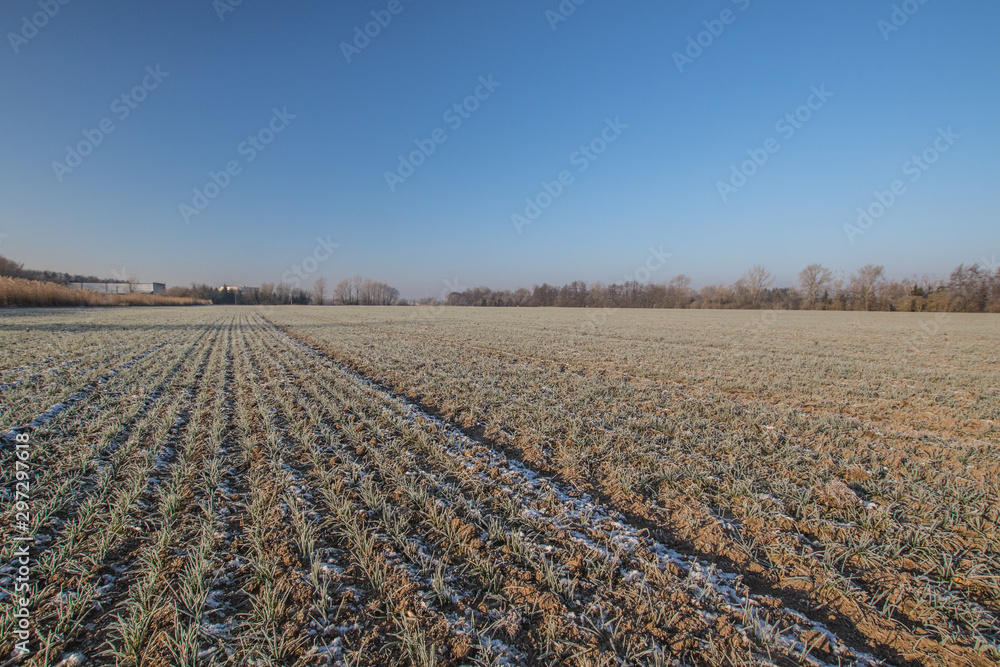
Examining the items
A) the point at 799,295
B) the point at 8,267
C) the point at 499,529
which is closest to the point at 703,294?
the point at 799,295

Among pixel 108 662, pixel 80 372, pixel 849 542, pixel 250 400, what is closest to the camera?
pixel 108 662

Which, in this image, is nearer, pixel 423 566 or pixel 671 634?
pixel 671 634

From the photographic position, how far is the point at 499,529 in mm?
3262

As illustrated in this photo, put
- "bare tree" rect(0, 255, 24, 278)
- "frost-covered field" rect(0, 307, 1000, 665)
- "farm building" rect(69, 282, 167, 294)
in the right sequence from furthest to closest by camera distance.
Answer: "farm building" rect(69, 282, 167, 294)
"bare tree" rect(0, 255, 24, 278)
"frost-covered field" rect(0, 307, 1000, 665)

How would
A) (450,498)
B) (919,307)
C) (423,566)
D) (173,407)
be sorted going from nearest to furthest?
(423,566), (450,498), (173,407), (919,307)

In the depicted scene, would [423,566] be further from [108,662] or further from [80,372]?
[80,372]

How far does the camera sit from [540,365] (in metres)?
11.5

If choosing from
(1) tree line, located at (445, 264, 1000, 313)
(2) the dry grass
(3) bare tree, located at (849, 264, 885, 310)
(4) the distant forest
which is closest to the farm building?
(4) the distant forest

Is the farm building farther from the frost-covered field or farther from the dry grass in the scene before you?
the frost-covered field

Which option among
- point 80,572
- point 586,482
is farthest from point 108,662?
point 586,482

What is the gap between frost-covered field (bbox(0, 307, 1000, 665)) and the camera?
88.7 inches

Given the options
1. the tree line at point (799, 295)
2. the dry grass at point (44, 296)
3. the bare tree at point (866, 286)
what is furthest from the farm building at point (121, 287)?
the bare tree at point (866, 286)

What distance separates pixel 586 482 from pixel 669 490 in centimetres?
91

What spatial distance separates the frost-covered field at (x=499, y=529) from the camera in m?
2.25
